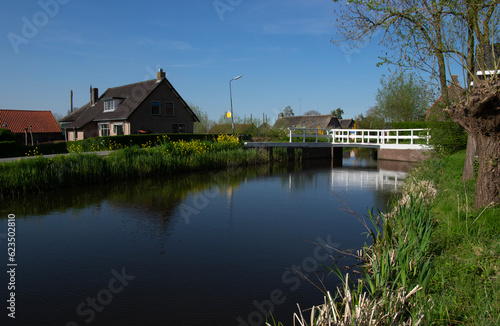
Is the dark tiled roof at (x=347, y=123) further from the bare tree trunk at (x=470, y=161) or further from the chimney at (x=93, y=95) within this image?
the bare tree trunk at (x=470, y=161)

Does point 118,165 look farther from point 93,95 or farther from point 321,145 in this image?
point 93,95

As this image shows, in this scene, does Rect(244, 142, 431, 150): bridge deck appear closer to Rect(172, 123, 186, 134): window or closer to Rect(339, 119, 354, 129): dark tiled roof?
Rect(172, 123, 186, 134): window

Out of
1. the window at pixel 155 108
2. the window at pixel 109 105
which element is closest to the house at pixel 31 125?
the window at pixel 109 105

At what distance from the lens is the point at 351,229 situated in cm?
800

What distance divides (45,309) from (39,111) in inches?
1587

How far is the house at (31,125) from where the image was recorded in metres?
35.5

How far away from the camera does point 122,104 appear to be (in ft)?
113

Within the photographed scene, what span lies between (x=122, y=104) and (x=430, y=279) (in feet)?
112

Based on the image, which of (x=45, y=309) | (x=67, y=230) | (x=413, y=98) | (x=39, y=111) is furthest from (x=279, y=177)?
(x=39, y=111)

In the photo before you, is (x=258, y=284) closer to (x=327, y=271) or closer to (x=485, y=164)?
(x=327, y=271)

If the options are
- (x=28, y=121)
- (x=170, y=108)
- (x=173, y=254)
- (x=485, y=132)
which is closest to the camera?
(x=485, y=132)

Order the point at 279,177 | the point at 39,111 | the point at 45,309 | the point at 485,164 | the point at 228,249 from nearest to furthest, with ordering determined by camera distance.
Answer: the point at 45,309
the point at 485,164
the point at 228,249
the point at 279,177
the point at 39,111

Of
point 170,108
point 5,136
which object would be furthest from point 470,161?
point 170,108

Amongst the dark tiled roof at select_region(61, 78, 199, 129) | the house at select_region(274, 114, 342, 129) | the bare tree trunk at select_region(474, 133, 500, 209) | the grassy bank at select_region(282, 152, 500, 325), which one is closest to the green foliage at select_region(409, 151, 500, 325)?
the grassy bank at select_region(282, 152, 500, 325)
